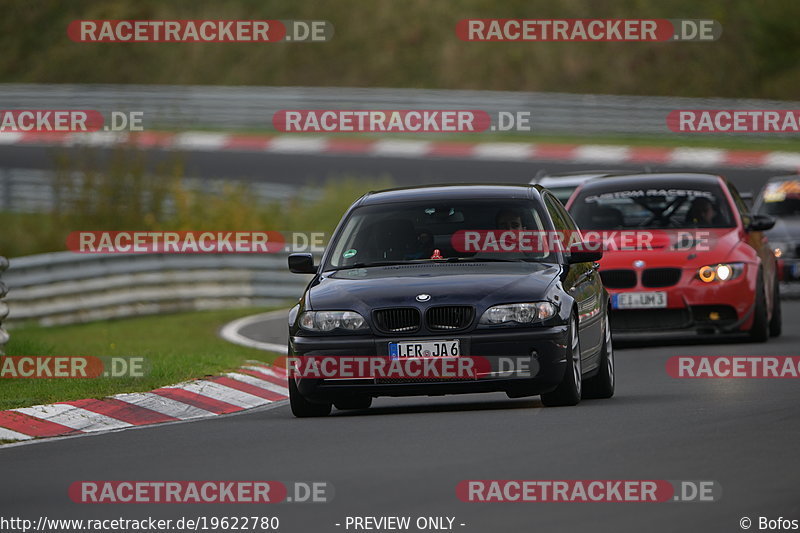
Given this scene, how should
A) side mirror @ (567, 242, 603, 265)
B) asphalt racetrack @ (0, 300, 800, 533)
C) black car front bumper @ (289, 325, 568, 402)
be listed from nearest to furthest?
asphalt racetrack @ (0, 300, 800, 533), black car front bumper @ (289, 325, 568, 402), side mirror @ (567, 242, 603, 265)

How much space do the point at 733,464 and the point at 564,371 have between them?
8.97 feet

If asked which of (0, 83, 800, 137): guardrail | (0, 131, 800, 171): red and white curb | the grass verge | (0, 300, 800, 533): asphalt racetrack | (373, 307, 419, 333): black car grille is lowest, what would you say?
(0, 300, 800, 533): asphalt racetrack

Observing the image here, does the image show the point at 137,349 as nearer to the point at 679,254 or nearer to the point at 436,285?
the point at 679,254

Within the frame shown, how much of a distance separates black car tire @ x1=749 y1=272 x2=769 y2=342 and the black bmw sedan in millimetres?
4590

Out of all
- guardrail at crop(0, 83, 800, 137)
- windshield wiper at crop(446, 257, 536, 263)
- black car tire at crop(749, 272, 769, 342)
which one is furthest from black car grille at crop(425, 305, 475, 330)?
guardrail at crop(0, 83, 800, 137)

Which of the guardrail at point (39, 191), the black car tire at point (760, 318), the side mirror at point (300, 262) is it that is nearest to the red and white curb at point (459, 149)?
the guardrail at point (39, 191)

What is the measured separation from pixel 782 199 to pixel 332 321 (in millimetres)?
12773

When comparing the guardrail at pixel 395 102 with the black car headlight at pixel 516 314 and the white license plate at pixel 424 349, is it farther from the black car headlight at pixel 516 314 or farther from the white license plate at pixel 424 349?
the white license plate at pixel 424 349

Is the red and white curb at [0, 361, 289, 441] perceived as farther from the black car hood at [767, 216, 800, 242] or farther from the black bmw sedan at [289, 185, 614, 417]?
the black car hood at [767, 216, 800, 242]

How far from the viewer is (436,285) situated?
11.2 m

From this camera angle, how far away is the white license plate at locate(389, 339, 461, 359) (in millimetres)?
10914

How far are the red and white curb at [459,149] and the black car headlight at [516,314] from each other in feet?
64.4

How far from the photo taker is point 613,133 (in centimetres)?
3666

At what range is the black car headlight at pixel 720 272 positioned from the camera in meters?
16.5
